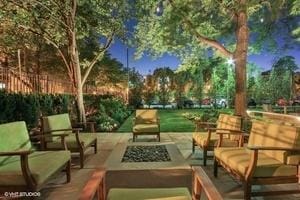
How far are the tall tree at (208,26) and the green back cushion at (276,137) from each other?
6427 millimetres

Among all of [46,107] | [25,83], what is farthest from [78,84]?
[46,107]

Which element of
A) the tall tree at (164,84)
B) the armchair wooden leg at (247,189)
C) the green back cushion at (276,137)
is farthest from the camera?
the tall tree at (164,84)

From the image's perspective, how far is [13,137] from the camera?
4977mm

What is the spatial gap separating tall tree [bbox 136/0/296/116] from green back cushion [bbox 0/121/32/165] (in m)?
7.98

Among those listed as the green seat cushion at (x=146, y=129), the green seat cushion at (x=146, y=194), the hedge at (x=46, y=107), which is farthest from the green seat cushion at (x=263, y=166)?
the green seat cushion at (x=146, y=129)

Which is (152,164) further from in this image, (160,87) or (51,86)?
(160,87)

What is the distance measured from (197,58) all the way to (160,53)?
1.56m

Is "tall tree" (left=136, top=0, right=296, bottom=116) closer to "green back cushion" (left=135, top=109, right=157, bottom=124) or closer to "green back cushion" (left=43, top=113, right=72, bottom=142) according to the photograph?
"green back cushion" (left=135, top=109, right=157, bottom=124)

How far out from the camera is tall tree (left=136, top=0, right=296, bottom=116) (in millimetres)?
11719

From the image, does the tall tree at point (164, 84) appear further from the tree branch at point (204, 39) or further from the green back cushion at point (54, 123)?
the green back cushion at point (54, 123)

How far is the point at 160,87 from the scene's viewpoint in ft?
111

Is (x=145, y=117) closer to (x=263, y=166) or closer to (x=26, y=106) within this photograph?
(x=26, y=106)

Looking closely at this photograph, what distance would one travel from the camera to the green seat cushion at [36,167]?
415 centimetres

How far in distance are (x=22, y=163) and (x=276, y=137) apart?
3.10m
